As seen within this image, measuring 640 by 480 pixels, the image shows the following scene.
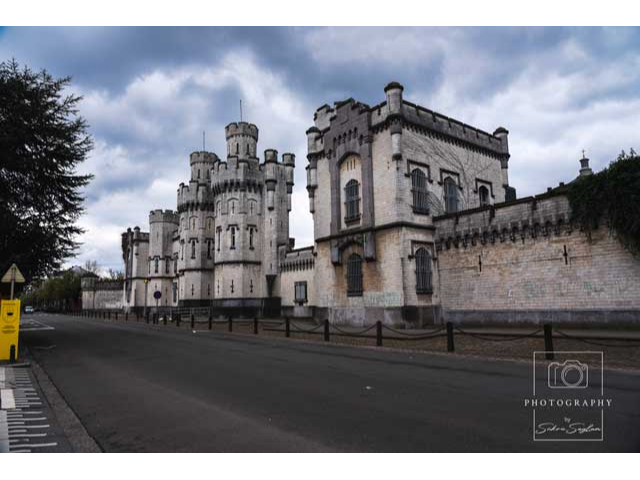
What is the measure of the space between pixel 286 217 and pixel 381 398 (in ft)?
119

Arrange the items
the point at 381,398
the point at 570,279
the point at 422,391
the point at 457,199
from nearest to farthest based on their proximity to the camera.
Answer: the point at 381,398
the point at 422,391
the point at 570,279
the point at 457,199

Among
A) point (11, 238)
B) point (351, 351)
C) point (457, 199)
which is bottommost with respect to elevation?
point (351, 351)

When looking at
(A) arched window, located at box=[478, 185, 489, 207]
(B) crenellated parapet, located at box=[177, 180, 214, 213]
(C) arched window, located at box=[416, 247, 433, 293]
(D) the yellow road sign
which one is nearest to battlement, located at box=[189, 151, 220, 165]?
(B) crenellated parapet, located at box=[177, 180, 214, 213]

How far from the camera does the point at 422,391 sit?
7426 mm

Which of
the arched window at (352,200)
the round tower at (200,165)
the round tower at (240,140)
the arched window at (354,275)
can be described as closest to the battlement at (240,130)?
the round tower at (240,140)

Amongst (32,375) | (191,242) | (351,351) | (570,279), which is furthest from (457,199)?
(191,242)

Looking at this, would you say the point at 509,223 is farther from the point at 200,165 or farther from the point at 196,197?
the point at 200,165

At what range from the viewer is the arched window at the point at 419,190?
75.5ft

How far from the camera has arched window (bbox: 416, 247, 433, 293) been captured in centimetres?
2234

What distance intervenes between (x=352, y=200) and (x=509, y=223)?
8514 millimetres

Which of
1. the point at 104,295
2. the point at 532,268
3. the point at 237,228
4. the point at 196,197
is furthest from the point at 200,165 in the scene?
the point at 532,268

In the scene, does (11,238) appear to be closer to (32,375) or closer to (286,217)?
(32,375)

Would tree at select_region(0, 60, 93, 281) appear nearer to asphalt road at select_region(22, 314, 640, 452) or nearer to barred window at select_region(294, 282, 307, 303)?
asphalt road at select_region(22, 314, 640, 452)

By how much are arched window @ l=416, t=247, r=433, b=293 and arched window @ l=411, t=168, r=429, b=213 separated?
2.21 m
